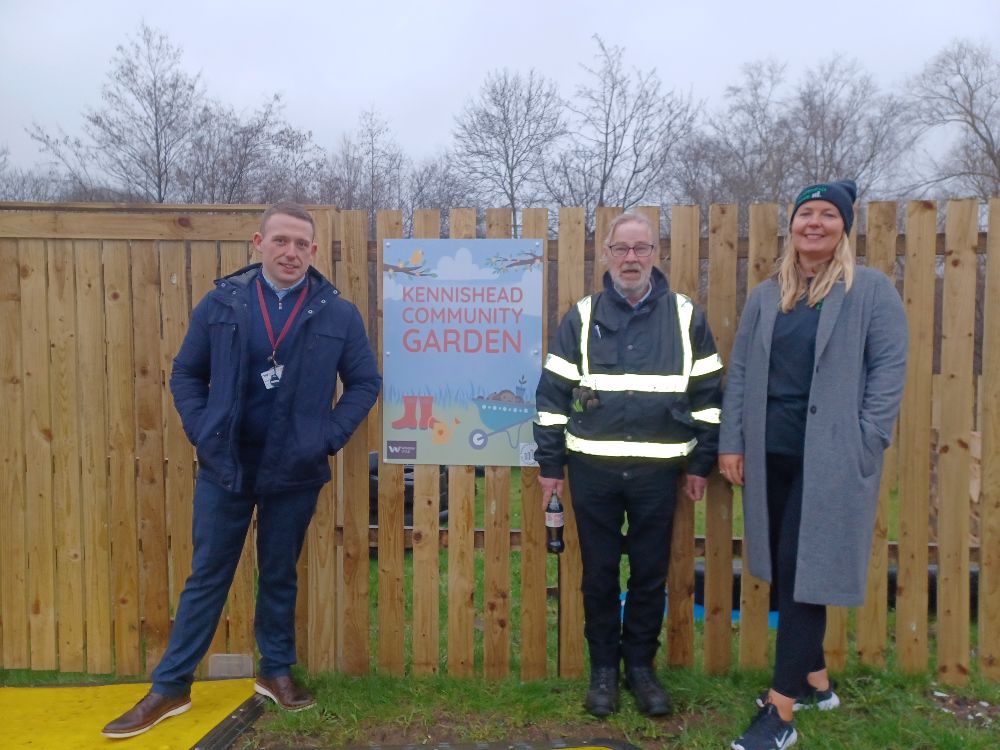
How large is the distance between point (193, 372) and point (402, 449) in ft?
3.42

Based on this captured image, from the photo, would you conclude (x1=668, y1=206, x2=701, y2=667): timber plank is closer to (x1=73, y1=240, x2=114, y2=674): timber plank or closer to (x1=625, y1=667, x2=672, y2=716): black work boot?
(x1=625, y1=667, x2=672, y2=716): black work boot

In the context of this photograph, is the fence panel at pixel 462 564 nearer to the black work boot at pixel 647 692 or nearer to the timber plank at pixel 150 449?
the black work boot at pixel 647 692

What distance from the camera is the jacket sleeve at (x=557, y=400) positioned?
11.3 ft

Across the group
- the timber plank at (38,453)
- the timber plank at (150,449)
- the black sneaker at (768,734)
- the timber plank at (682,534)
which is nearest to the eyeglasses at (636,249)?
the timber plank at (682,534)

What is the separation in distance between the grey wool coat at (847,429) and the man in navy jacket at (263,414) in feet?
6.13

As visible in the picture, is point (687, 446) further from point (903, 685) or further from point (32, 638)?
point (32, 638)

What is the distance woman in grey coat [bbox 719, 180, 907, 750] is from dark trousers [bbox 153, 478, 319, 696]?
1.92 meters

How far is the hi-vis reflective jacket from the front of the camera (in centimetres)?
332

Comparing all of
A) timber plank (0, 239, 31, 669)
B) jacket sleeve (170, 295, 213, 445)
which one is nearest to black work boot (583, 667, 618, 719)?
jacket sleeve (170, 295, 213, 445)

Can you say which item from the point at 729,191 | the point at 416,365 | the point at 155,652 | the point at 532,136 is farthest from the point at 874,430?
the point at 729,191

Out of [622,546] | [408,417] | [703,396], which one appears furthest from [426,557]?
[703,396]

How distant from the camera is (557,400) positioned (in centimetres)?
346

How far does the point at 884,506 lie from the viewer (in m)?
3.71

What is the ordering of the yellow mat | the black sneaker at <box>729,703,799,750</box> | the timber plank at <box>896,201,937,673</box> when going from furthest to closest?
the timber plank at <box>896,201,937,673</box> → the yellow mat → the black sneaker at <box>729,703,799,750</box>
